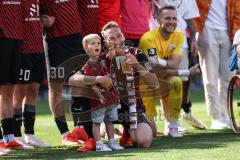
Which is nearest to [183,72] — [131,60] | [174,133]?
[174,133]

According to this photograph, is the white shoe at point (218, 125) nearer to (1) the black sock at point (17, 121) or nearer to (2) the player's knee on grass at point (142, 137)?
(2) the player's knee on grass at point (142, 137)

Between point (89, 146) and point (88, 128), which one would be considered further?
point (88, 128)

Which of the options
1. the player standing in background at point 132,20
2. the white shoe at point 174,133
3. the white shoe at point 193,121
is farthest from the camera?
the white shoe at point 193,121

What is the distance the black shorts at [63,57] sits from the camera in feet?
33.4

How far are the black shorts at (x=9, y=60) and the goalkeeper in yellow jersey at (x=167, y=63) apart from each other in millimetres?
1713

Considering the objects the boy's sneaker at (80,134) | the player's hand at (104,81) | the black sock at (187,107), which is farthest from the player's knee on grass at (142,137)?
the black sock at (187,107)

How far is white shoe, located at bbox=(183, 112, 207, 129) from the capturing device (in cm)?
1185

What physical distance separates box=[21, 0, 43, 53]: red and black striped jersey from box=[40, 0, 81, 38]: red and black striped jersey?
8.9 inches

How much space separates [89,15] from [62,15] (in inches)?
17.9

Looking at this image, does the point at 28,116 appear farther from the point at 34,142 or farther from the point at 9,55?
the point at 9,55

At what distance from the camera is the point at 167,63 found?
10.5m

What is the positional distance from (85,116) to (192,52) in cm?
240

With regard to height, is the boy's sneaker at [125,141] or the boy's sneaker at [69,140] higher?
the boy's sneaker at [125,141]

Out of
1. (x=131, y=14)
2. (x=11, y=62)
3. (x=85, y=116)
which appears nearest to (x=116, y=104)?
(x=85, y=116)
